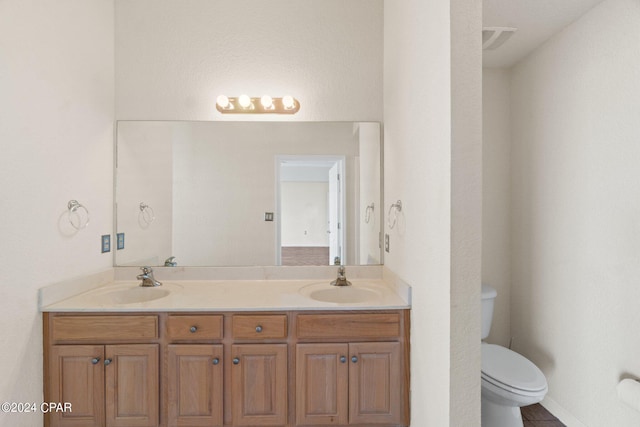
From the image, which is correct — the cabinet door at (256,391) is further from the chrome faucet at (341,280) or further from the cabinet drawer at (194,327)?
the chrome faucet at (341,280)

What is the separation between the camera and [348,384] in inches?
63.5

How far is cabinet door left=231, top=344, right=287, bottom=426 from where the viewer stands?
62.9 inches

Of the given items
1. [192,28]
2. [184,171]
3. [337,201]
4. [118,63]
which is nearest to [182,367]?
[184,171]

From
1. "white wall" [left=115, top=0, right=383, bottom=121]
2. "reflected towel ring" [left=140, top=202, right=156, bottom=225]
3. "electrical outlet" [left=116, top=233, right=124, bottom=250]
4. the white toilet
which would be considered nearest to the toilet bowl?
the white toilet

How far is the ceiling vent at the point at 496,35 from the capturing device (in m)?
1.85

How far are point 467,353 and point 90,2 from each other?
275 centimetres

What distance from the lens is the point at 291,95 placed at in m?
2.16

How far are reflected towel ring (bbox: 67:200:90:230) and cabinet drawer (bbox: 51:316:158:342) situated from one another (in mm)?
518

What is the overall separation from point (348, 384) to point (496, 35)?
2172 millimetres

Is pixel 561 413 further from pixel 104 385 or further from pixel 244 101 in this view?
pixel 244 101

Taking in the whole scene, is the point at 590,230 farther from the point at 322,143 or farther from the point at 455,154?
the point at 322,143

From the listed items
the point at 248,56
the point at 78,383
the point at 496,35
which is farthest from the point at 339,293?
the point at 496,35

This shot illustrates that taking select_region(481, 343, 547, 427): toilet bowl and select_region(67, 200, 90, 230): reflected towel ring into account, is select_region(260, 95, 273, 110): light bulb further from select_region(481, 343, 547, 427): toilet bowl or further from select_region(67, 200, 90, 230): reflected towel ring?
select_region(481, 343, 547, 427): toilet bowl

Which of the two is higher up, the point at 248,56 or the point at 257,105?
the point at 248,56
